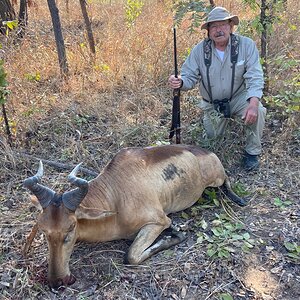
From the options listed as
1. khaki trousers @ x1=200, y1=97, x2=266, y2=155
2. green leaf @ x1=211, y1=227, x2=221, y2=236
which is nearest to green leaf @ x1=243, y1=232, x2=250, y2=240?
green leaf @ x1=211, y1=227, x2=221, y2=236

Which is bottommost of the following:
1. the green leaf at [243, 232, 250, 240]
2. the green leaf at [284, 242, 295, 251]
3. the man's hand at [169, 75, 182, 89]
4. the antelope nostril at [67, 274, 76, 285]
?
the green leaf at [284, 242, 295, 251]

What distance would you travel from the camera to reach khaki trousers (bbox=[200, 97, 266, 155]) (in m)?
5.82

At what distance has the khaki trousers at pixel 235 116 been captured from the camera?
19.1ft

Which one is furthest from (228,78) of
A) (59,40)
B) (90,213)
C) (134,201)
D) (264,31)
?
(59,40)

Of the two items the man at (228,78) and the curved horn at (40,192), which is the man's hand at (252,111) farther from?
the curved horn at (40,192)

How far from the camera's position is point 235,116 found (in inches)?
243

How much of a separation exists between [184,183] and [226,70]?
175cm

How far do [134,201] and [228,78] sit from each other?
7.71ft

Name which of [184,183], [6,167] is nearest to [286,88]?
[184,183]

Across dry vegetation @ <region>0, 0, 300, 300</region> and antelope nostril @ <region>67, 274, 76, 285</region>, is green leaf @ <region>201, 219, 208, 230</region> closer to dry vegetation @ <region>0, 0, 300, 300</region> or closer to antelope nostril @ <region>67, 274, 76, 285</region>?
dry vegetation @ <region>0, 0, 300, 300</region>

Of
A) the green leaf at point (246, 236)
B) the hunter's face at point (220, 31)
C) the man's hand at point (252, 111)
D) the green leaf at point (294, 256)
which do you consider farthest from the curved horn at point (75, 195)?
the hunter's face at point (220, 31)

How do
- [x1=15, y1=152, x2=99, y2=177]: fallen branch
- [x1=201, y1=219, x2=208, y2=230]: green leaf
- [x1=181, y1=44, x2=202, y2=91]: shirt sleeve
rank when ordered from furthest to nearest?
[x1=181, y1=44, x2=202, y2=91]: shirt sleeve, [x1=15, y1=152, x2=99, y2=177]: fallen branch, [x1=201, y1=219, x2=208, y2=230]: green leaf

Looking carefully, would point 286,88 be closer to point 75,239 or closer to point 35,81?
point 35,81

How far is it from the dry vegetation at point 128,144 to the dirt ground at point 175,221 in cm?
1
